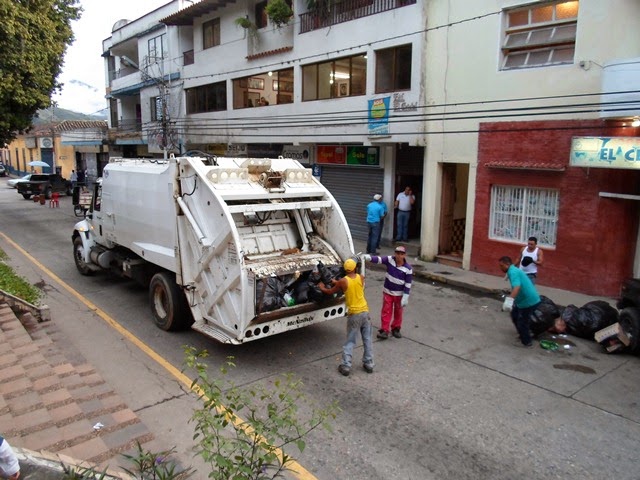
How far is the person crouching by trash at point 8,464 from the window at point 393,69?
12.9 metres

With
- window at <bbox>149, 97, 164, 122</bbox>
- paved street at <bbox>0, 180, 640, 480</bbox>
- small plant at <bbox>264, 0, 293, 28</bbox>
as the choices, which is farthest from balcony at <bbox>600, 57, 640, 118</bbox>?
window at <bbox>149, 97, 164, 122</bbox>

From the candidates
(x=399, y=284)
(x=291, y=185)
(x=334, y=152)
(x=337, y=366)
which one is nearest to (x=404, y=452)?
(x=337, y=366)

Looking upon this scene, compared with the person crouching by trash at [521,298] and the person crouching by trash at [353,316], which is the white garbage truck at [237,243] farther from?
the person crouching by trash at [521,298]

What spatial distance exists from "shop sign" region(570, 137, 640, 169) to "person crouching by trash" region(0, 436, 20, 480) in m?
10.1

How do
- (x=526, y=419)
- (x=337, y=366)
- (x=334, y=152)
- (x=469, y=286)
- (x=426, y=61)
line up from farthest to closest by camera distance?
(x=334, y=152)
(x=426, y=61)
(x=469, y=286)
(x=337, y=366)
(x=526, y=419)

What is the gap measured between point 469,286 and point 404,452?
280 inches

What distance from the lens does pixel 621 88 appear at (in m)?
9.23

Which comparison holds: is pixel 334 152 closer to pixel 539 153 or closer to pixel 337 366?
pixel 539 153

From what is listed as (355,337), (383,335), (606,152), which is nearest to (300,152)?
(606,152)

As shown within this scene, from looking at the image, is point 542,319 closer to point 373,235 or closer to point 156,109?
point 373,235

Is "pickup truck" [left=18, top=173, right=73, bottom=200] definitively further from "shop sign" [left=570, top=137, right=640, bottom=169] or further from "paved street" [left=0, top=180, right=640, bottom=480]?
"shop sign" [left=570, top=137, right=640, bottom=169]

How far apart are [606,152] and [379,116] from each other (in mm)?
6514

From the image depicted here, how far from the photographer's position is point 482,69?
1201 centimetres

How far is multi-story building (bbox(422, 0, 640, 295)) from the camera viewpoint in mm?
9789
